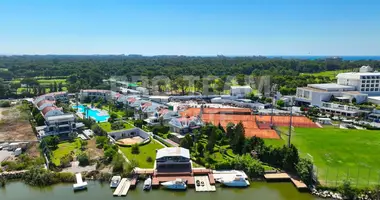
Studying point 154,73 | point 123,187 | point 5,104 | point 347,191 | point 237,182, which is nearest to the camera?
point 347,191

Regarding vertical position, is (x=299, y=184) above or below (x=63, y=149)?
below

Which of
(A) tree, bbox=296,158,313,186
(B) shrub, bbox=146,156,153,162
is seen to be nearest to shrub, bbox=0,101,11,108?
(B) shrub, bbox=146,156,153,162

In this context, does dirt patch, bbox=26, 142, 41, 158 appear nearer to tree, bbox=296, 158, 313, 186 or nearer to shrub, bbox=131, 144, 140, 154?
shrub, bbox=131, 144, 140, 154

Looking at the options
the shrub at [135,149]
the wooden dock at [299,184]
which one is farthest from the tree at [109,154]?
the wooden dock at [299,184]

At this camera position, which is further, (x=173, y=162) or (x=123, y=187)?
(x=173, y=162)

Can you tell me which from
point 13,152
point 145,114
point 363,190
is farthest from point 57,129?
point 363,190

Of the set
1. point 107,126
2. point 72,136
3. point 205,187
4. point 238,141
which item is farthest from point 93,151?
point 238,141

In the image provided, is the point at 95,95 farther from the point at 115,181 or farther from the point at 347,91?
the point at 347,91
